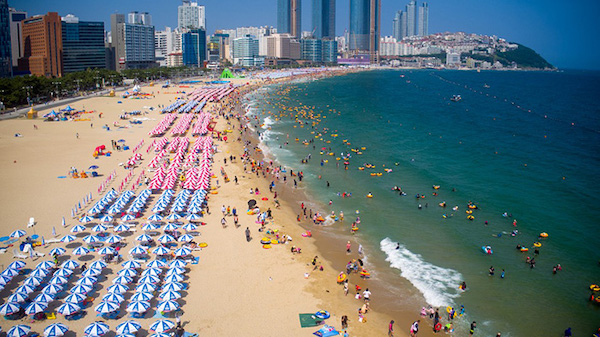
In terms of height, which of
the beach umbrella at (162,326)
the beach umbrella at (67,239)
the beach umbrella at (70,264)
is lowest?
the beach umbrella at (162,326)

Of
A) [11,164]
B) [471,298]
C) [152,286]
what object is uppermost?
[11,164]

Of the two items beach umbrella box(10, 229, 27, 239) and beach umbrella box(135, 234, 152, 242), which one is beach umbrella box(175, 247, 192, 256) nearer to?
beach umbrella box(135, 234, 152, 242)

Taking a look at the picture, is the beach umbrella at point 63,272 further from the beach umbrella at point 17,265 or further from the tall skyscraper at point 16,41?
the tall skyscraper at point 16,41

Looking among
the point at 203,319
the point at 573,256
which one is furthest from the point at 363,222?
the point at 203,319

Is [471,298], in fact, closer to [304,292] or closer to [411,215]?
[304,292]

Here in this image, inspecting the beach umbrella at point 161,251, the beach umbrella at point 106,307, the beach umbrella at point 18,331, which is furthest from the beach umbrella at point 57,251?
the beach umbrella at point 18,331

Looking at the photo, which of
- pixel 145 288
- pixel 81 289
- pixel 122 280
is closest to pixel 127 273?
pixel 122 280
